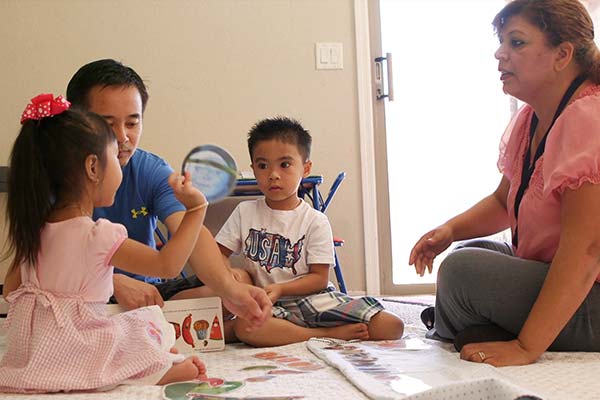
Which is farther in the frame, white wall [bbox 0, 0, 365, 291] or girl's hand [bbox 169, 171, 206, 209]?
white wall [bbox 0, 0, 365, 291]

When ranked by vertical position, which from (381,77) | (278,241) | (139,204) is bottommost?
(278,241)

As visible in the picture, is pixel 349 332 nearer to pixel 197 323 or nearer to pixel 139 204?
pixel 197 323

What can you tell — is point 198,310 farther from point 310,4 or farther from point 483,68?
point 483,68

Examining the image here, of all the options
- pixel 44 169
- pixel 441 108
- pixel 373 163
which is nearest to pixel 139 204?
pixel 44 169

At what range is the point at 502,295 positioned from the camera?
133cm

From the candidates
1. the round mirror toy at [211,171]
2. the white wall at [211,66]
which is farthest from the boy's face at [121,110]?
Result: the white wall at [211,66]

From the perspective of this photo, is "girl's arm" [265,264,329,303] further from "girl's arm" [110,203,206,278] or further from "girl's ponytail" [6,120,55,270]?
"girl's ponytail" [6,120,55,270]

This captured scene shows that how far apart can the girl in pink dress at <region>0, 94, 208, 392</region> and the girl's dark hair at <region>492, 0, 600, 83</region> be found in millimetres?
787

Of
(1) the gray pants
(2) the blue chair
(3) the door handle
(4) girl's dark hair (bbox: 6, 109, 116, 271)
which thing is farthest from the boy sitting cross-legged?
(3) the door handle

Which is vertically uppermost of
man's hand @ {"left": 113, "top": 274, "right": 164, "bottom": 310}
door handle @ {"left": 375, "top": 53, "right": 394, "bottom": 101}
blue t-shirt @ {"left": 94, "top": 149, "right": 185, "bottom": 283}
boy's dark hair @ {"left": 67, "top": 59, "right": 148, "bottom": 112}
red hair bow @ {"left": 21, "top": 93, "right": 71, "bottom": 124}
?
door handle @ {"left": 375, "top": 53, "right": 394, "bottom": 101}

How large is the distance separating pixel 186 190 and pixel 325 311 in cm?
64

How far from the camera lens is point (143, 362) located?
1086 mm

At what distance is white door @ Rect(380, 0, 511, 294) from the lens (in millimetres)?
3258

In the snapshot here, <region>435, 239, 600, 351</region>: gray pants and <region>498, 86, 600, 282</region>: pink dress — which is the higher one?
<region>498, 86, 600, 282</region>: pink dress
